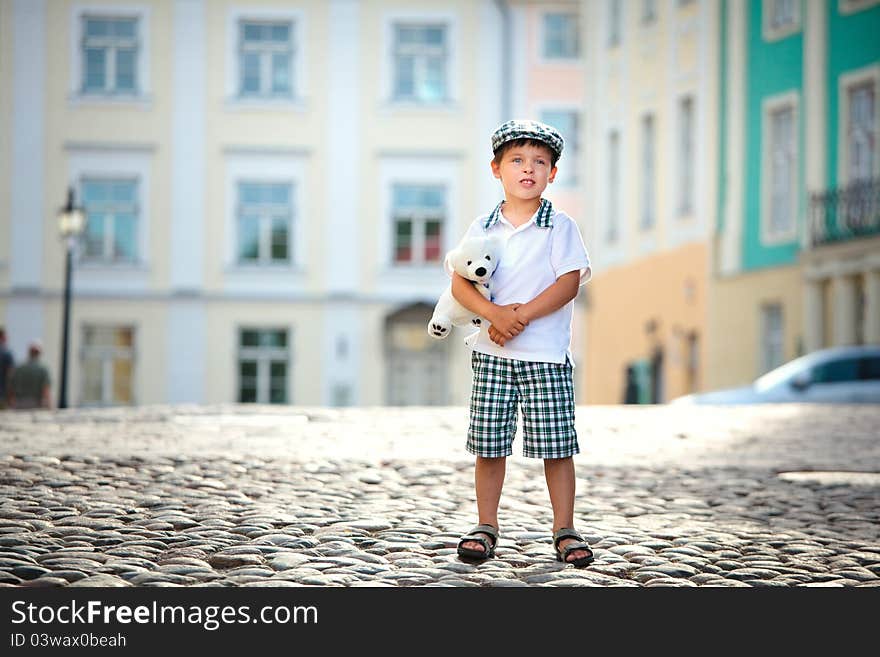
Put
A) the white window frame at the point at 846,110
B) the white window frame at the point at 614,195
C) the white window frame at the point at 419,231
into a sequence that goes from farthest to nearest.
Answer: the white window frame at the point at 419,231 → the white window frame at the point at 614,195 → the white window frame at the point at 846,110

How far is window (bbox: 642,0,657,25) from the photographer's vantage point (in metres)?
31.2

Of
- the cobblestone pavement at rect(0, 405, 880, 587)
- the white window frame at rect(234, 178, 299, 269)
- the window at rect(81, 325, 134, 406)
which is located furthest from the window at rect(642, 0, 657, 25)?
the cobblestone pavement at rect(0, 405, 880, 587)

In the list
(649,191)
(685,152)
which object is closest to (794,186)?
(685,152)

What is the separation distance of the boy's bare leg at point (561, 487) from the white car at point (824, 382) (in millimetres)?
15071

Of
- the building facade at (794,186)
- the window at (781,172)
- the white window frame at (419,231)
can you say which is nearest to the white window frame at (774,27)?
the building facade at (794,186)

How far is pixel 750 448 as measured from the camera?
11953 millimetres

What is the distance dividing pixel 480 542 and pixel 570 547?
29cm

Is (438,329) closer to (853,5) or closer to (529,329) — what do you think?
(529,329)

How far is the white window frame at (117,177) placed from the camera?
35375 millimetres

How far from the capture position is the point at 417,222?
3581 centimetres

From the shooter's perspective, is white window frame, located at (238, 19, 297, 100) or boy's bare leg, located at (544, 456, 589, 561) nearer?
boy's bare leg, located at (544, 456, 589, 561)

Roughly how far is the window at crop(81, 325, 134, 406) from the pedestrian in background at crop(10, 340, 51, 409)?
1433 cm

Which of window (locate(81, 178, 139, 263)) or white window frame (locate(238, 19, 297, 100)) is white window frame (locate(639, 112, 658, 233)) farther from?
window (locate(81, 178, 139, 263))

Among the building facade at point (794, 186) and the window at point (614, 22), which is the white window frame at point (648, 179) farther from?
the building facade at point (794, 186)
